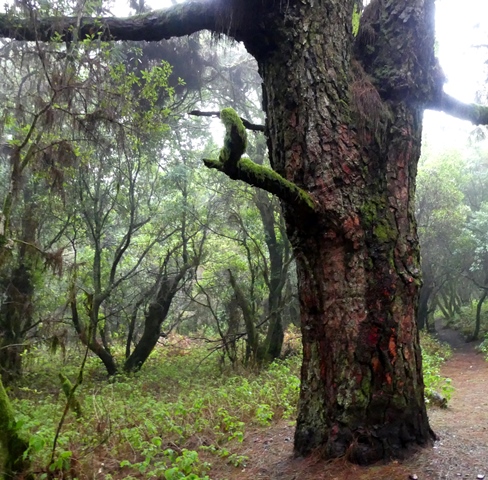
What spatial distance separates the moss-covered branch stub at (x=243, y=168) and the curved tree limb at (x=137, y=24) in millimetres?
1674

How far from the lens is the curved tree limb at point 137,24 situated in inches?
167

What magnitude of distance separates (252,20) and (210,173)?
9338mm

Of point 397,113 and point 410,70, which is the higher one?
point 410,70

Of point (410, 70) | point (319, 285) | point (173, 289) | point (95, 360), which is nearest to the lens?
point (319, 285)

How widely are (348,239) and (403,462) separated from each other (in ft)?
5.62

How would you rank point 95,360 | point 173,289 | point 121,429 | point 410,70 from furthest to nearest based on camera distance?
point 95,360 → point 173,289 → point 121,429 → point 410,70

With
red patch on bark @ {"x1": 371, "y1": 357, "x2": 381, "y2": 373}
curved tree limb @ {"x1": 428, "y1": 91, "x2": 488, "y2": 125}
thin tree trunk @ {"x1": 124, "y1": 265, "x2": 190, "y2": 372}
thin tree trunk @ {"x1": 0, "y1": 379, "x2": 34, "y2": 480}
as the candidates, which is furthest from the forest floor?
thin tree trunk @ {"x1": 124, "y1": 265, "x2": 190, "y2": 372}

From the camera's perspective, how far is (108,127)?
7.20 m

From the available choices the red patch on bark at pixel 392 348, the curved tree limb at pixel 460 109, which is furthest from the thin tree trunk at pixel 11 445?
the curved tree limb at pixel 460 109

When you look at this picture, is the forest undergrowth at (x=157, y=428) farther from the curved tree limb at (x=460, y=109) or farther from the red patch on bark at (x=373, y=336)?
the curved tree limb at (x=460, y=109)

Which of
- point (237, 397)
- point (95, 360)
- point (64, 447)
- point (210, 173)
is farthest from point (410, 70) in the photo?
point (95, 360)

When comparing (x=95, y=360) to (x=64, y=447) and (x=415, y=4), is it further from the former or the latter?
(x=415, y=4)

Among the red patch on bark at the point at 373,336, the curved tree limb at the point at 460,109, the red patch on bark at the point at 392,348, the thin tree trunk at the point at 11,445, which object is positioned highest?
the curved tree limb at the point at 460,109

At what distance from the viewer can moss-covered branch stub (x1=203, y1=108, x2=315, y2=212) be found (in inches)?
112
